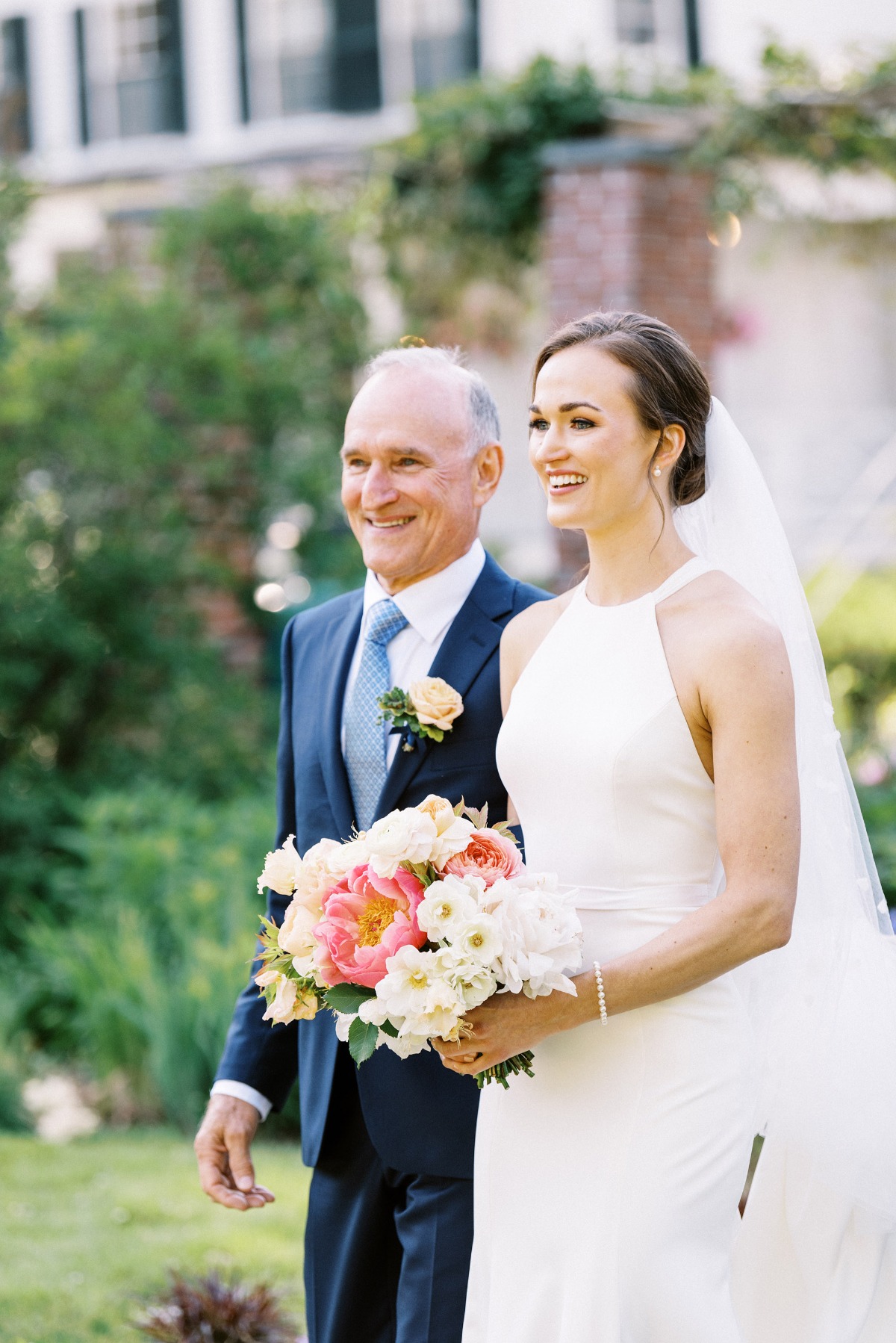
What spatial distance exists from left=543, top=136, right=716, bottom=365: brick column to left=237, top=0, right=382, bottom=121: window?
21.5ft

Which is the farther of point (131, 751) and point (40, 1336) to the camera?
point (131, 751)

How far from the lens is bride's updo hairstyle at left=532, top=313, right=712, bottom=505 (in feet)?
7.99

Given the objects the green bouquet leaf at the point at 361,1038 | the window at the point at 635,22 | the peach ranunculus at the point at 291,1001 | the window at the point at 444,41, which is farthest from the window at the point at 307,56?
the green bouquet leaf at the point at 361,1038

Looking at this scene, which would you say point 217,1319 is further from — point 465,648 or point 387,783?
point 465,648

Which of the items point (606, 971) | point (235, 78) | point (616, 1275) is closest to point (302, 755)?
point (606, 971)

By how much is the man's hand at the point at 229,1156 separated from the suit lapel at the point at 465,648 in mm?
724

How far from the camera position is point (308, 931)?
7.63 feet

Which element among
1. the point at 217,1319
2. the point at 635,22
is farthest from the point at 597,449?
the point at 635,22

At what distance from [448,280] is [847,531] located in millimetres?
4433

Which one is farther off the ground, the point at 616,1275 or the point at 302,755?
the point at 302,755

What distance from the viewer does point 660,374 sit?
2445mm

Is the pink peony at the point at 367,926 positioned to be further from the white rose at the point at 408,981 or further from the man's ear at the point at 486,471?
the man's ear at the point at 486,471

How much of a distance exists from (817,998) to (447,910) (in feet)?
2.48

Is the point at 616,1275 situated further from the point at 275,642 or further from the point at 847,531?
the point at 847,531
